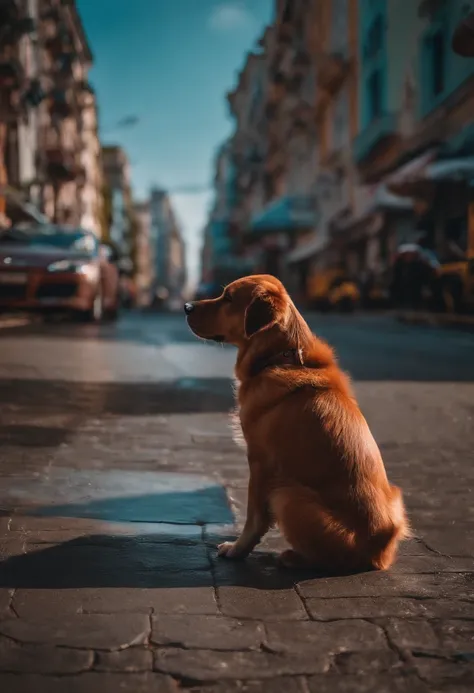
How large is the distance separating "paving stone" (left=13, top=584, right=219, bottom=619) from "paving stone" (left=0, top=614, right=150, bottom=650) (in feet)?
0.15

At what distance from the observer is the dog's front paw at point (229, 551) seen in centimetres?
283

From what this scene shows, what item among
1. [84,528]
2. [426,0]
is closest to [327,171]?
[426,0]

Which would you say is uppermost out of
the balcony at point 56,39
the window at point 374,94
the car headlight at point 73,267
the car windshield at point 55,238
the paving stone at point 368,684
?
Result: the balcony at point 56,39

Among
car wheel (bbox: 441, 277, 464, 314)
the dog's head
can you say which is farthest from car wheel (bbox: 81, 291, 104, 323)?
the dog's head

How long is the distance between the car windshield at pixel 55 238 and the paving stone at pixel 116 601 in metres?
13.5

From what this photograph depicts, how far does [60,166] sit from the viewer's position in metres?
43.4

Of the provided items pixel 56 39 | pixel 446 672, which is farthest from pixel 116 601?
pixel 56 39

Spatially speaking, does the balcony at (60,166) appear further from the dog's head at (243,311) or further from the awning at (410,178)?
the dog's head at (243,311)

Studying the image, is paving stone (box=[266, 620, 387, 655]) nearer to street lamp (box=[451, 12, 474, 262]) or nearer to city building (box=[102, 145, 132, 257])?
street lamp (box=[451, 12, 474, 262])

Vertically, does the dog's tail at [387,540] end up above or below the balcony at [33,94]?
below

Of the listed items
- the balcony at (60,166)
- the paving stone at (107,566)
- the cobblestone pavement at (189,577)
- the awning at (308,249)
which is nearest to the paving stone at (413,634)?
the cobblestone pavement at (189,577)

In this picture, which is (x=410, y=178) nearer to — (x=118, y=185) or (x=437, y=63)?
(x=437, y=63)

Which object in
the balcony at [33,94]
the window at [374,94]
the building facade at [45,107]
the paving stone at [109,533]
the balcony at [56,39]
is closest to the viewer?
the paving stone at [109,533]

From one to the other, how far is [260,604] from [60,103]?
153ft
